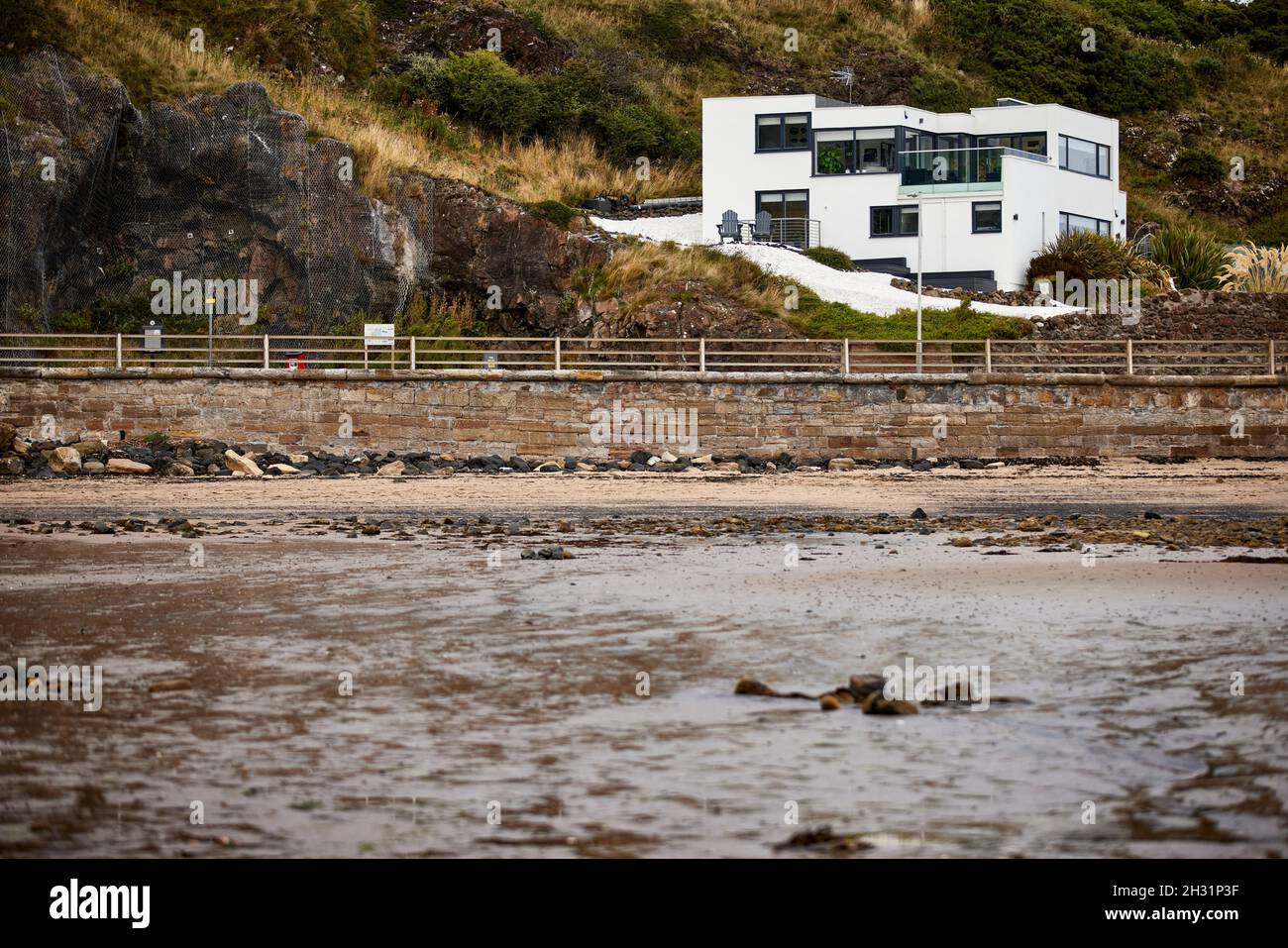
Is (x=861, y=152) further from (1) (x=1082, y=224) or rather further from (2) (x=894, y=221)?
(1) (x=1082, y=224)

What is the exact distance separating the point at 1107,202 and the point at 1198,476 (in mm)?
21985

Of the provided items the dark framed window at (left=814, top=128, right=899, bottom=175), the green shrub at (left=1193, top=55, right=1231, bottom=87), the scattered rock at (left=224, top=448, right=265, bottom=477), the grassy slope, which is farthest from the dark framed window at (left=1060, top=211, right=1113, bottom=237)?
the scattered rock at (left=224, top=448, right=265, bottom=477)

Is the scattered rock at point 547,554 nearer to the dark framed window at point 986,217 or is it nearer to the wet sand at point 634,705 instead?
the wet sand at point 634,705

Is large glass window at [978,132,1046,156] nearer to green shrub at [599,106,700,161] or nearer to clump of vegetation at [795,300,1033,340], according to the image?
clump of vegetation at [795,300,1033,340]

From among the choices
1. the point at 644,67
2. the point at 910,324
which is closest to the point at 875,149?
the point at 910,324

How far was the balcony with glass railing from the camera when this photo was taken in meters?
43.6

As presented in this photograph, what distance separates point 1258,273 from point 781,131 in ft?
45.7

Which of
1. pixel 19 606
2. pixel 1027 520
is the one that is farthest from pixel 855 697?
pixel 1027 520

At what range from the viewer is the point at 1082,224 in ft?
153

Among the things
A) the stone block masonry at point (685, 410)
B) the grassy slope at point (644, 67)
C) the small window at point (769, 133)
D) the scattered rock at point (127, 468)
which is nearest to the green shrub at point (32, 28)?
the grassy slope at point (644, 67)

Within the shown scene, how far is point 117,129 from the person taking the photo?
36094 mm

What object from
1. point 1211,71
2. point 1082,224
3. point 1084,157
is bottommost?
point 1082,224

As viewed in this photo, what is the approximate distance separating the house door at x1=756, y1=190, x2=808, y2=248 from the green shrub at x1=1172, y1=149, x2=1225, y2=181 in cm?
2080

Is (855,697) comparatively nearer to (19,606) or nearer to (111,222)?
(19,606)
